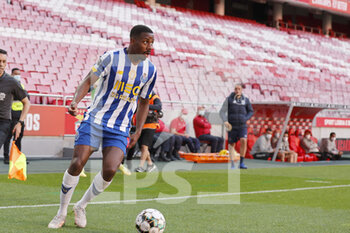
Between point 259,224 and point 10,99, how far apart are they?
317 cm

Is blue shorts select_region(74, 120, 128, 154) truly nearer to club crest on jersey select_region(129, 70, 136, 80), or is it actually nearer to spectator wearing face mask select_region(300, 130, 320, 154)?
club crest on jersey select_region(129, 70, 136, 80)

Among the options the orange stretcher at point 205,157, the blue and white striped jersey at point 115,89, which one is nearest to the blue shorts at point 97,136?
the blue and white striped jersey at point 115,89

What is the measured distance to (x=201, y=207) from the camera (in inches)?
245

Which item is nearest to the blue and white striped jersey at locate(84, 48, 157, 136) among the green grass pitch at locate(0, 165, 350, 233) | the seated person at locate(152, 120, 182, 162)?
the green grass pitch at locate(0, 165, 350, 233)

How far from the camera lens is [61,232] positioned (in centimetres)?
445

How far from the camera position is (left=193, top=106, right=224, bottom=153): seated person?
15.2m

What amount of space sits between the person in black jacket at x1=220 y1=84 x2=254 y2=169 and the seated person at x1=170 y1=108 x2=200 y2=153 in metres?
2.25

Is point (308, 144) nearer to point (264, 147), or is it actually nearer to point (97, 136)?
point (264, 147)

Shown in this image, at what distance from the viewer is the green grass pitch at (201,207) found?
16.3 feet

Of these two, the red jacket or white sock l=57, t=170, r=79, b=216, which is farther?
the red jacket

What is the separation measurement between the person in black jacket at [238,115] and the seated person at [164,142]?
2.06 metres

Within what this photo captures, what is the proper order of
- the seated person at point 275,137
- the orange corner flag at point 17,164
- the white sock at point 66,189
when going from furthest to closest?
the seated person at point 275,137
the orange corner flag at point 17,164
the white sock at point 66,189

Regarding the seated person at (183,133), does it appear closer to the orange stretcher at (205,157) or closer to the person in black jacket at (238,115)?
the orange stretcher at (205,157)

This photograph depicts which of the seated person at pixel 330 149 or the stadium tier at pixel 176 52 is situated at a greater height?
the stadium tier at pixel 176 52
